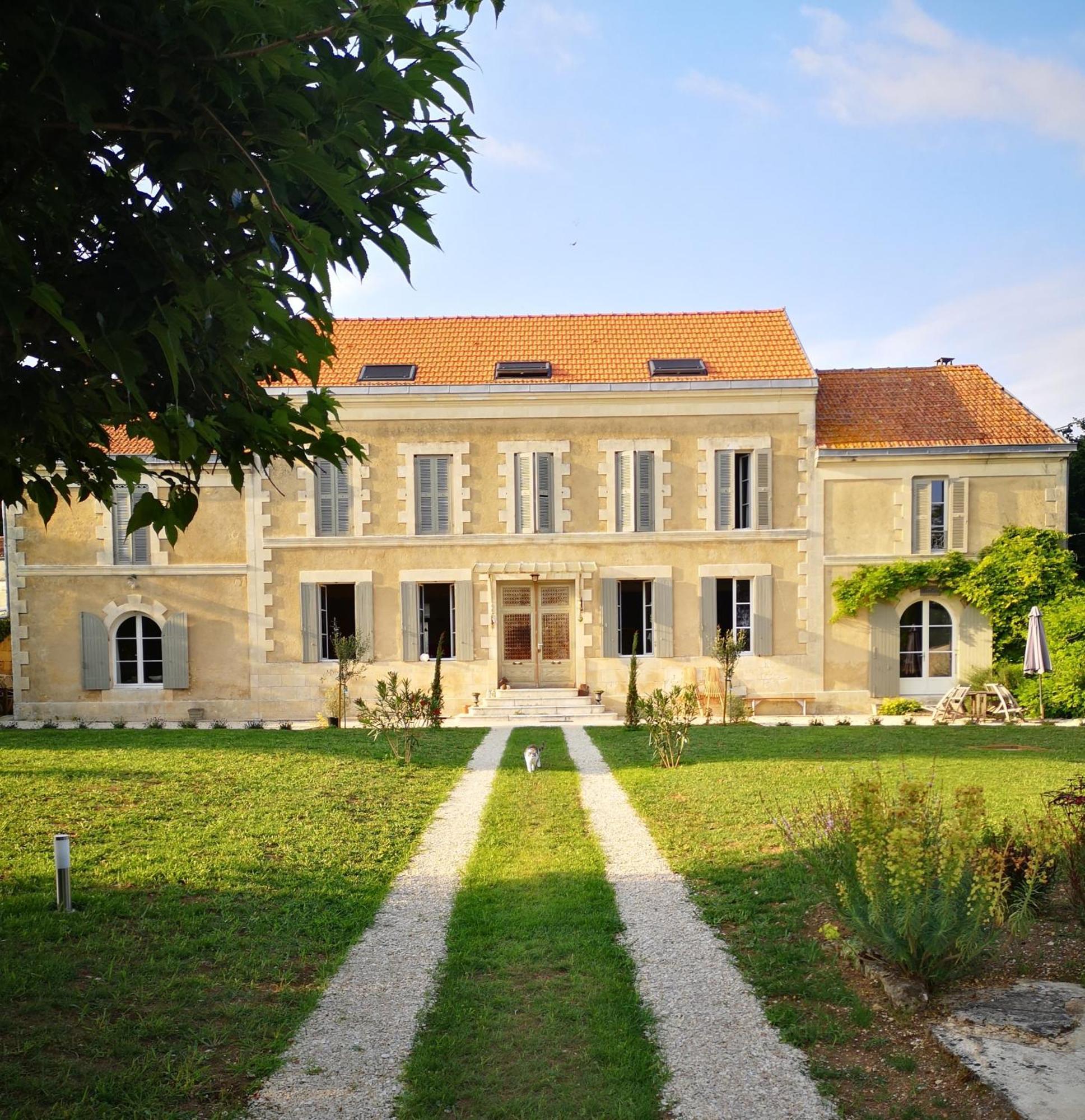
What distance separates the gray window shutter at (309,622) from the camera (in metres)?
17.7

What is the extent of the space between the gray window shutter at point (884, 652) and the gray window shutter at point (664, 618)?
13.2 ft

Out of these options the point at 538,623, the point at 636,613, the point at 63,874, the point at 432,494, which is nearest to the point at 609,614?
the point at 636,613

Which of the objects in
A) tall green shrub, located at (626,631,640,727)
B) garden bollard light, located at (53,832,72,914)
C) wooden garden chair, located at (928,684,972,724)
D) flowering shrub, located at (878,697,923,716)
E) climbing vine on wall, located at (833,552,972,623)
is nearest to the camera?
garden bollard light, located at (53,832,72,914)

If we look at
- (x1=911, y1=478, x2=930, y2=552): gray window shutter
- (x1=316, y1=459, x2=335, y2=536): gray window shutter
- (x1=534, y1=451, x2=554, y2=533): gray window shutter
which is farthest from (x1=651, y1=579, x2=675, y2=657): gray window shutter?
(x1=316, y1=459, x2=335, y2=536): gray window shutter

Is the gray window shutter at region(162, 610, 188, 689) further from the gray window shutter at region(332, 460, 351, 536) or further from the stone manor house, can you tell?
the gray window shutter at region(332, 460, 351, 536)

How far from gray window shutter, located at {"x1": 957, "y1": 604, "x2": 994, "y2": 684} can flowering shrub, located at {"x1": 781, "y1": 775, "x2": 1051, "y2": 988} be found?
13.6 metres

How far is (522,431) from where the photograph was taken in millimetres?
17719

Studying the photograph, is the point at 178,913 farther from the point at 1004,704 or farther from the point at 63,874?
the point at 1004,704

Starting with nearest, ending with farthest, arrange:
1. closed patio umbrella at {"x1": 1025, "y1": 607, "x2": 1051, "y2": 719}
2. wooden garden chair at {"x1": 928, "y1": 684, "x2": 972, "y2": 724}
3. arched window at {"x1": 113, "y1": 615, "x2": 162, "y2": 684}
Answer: closed patio umbrella at {"x1": 1025, "y1": 607, "x2": 1051, "y2": 719}, wooden garden chair at {"x1": 928, "y1": 684, "x2": 972, "y2": 724}, arched window at {"x1": 113, "y1": 615, "x2": 162, "y2": 684}

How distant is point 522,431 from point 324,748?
7.88 m

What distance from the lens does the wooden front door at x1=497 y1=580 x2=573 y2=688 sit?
17.9 m

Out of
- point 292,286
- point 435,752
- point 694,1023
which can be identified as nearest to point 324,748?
point 435,752

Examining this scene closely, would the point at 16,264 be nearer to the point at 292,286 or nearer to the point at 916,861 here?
the point at 292,286

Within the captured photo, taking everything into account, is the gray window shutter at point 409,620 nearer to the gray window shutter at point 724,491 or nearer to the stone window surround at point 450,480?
the stone window surround at point 450,480
